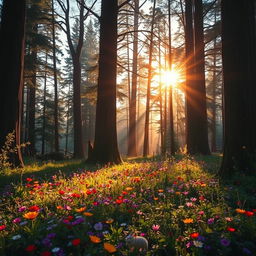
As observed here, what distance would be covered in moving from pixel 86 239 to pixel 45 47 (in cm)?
1521

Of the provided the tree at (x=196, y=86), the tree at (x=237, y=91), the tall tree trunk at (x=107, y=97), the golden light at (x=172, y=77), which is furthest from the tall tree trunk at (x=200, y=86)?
the tree at (x=237, y=91)

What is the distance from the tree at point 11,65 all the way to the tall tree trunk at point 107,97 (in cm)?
281

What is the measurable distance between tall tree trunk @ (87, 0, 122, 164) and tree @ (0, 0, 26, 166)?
9.23ft

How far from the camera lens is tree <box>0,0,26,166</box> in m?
6.38

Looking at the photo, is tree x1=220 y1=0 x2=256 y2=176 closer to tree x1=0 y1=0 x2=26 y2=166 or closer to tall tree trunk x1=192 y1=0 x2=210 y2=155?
tree x1=0 y1=0 x2=26 y2=166

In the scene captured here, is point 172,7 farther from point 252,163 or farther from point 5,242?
point 5,242

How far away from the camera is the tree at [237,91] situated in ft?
15.4

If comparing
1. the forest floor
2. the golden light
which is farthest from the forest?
the golden light

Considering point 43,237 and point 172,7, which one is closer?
point 43,237

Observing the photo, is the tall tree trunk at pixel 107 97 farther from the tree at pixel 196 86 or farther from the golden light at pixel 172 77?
the golden light at pixel 172 77

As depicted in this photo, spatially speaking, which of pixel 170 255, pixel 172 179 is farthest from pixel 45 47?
pixel 170 255

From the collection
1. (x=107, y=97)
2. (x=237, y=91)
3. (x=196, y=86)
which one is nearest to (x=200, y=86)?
(x=196, y=86)

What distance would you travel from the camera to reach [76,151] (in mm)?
14516

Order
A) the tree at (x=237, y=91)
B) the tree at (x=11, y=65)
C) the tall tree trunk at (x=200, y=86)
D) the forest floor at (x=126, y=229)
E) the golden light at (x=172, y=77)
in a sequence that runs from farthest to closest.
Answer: the golden light at (x=172, y=77)
the tall tree trunk at (x=200, y=86)
the tree at (x=11, y=65)
the tree at (x=237, y=91)
the forest floor at (x=126, y=229)
